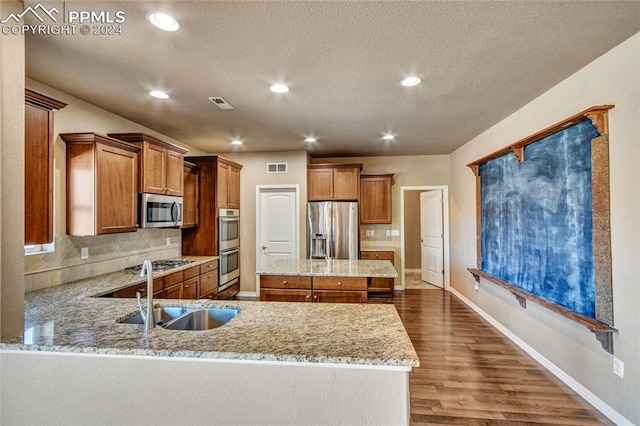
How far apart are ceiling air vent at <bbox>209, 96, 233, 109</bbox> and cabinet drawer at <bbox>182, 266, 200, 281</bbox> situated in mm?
1985

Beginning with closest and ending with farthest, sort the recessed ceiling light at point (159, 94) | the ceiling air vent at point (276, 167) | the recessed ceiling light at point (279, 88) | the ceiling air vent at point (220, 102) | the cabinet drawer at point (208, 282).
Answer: the recessed ceiling light at point (279, 88)
the recessed ceiling light at point (159, 94)
the ceiling air vent at point (220, 102)
the cabinet drawer at point (208, 282)
the ceiling air vent at point (276, 167)

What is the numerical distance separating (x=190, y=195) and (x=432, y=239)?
4651mm

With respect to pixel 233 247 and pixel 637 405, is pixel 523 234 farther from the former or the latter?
pixel 233 247

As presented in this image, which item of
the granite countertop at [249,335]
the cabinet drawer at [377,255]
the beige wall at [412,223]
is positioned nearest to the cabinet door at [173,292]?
the granite countertop at [249,335]

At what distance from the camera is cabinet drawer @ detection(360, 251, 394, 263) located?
5.54 m

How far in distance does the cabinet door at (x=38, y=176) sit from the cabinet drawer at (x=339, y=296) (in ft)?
7.22

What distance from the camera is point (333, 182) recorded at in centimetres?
543

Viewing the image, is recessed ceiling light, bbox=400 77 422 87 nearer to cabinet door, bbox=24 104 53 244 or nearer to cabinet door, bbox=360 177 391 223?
cabinet door, bbox=24 104 53 244

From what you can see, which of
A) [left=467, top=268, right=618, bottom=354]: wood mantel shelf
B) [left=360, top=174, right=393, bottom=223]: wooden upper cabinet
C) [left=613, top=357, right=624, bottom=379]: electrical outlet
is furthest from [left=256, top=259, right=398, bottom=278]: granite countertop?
[left=360, top=174, right=393, bottom=223]: wooden upper cabinet

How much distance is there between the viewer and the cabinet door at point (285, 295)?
311 cm

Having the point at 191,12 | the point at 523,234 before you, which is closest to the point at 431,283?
the point at 523,234

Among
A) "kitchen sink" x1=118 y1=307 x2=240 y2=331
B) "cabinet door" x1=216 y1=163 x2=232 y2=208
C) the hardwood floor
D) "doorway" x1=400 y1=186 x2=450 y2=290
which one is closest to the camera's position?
"kitchen sink" x1=118 y1=307 x2=240 y2=331

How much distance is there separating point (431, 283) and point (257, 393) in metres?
5.65

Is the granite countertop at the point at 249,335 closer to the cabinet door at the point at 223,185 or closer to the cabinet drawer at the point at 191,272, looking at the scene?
the cabinet drawer at the point at 191,272
